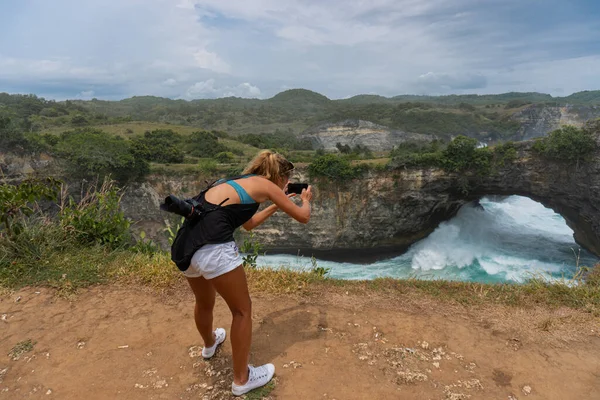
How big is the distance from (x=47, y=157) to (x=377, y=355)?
23.6 m

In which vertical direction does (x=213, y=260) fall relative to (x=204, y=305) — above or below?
above

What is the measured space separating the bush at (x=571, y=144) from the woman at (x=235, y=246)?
19.1 m

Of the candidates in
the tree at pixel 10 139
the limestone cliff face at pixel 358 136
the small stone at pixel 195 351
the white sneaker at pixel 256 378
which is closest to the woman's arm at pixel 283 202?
the white sneaker at pixel 256 378

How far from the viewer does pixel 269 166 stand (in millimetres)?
2064

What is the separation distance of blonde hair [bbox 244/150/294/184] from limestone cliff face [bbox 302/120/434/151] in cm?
4256

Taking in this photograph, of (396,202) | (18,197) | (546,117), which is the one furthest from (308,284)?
(546,117)

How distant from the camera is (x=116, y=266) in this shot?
3.91 metres

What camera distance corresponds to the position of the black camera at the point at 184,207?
1.86 metres

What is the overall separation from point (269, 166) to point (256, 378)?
4.49ft

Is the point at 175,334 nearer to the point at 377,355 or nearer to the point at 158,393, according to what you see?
the point at 158,393

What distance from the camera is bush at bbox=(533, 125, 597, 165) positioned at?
1596 cm

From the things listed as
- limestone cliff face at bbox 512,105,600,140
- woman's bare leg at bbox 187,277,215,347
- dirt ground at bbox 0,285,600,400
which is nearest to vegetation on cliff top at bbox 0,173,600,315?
dirt ground at bbox 0,285,600,400

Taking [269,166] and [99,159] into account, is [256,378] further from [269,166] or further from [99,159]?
[99,159]

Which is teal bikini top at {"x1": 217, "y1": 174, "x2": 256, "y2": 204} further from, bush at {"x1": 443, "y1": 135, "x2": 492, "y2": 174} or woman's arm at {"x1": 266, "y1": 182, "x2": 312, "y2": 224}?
bush at {"x1": 443, "y1": 135, "x2": 492, "y2": 174}
